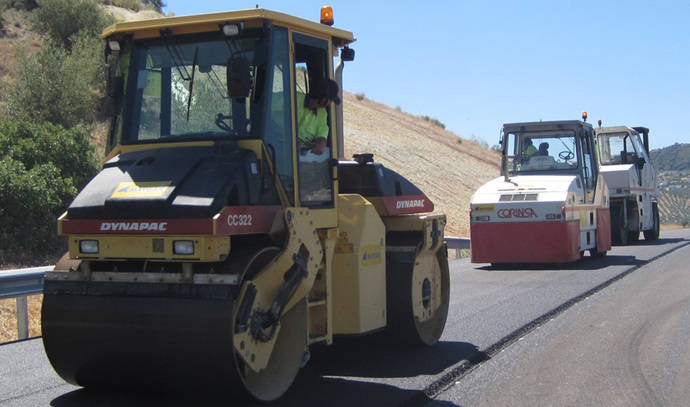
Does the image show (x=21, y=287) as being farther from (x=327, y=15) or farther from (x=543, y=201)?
(x=543, y=201)

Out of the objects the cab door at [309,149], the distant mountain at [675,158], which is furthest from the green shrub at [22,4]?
the distant mountain at [675,158]

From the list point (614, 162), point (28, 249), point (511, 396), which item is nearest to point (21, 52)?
point (28, 249)

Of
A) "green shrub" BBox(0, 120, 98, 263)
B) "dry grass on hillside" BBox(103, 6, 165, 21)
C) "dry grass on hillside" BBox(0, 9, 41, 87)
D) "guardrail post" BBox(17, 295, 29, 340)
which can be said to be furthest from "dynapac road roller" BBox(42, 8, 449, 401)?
"dry grass on hillside" BBox(103, 6, 165, 21)

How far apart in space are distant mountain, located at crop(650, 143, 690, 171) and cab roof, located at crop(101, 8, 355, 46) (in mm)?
120408

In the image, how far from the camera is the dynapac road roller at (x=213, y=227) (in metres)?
5.25

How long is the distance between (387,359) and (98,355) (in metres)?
2.80

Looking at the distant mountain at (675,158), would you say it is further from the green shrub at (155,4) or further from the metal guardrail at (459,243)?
the metal guardrail at (459,243)

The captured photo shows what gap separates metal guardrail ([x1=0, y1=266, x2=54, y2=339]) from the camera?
28.5 ft

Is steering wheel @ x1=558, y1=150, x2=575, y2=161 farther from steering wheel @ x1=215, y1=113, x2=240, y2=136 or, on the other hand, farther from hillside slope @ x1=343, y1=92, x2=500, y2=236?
steering wheel @ x1=215, y1=113, x2=240, y2=136

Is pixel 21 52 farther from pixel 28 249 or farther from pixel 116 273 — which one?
pixel 116 273

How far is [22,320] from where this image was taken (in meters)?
8.84

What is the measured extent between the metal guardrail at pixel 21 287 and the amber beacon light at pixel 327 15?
4.22 m

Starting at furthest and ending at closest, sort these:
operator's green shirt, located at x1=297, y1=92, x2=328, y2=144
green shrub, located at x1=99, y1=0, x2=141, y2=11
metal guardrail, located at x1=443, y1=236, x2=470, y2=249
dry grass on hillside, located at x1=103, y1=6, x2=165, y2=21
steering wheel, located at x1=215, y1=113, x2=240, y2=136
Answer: green shrub, located at x1=99, y1=0, x2=141, y2=11 → dry grass on hillside, located at x1=103, y1=6, x2=165, y2=21 → metal guardrail, located at x1=443, y1=236, x2=470, y2=249 → operator's green shirt, located at x1=297, y1=92, x2=328, y2=144 → steering wheel, located at x1=215, y1=113, x2=240, y2=136

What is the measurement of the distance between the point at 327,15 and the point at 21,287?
4.37 meters
